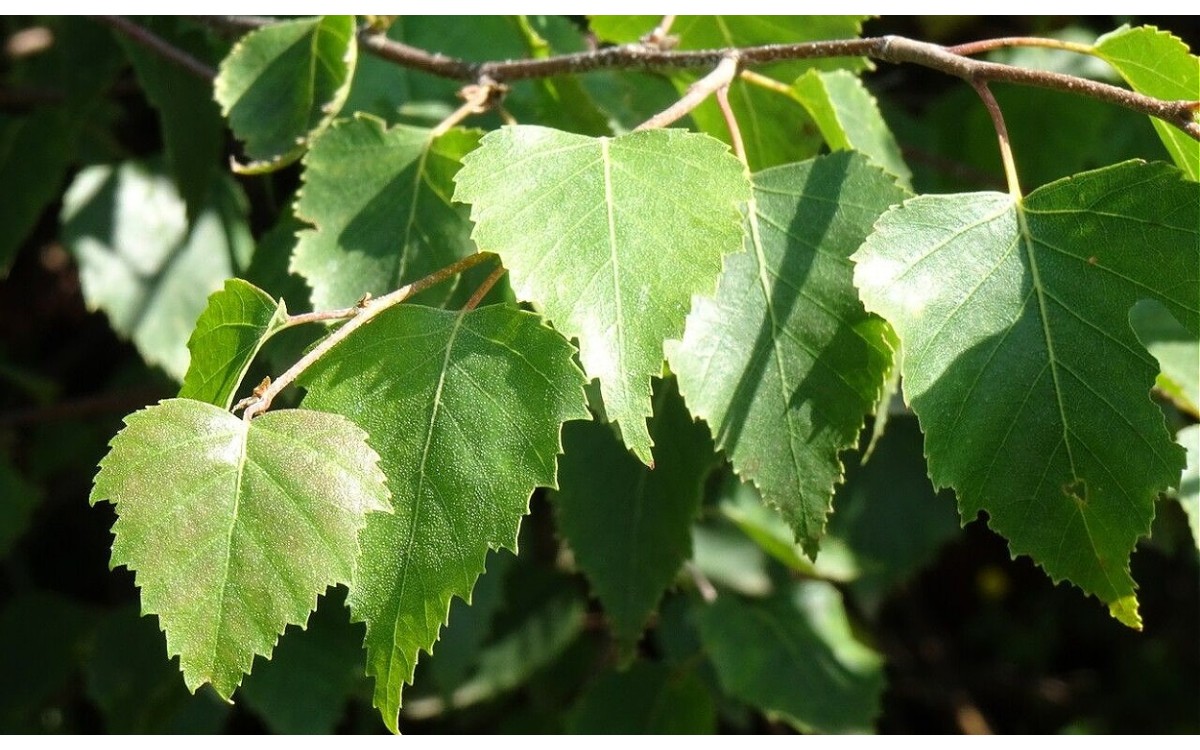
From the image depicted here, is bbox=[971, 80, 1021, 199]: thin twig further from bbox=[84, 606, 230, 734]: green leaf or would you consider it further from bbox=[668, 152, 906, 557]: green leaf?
bbox=[84, 606, 230, 734]: green leaf

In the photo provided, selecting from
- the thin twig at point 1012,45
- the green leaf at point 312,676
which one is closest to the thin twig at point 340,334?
the thin twig at point 1012,45

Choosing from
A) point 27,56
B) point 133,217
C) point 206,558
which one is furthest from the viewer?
point 27,56

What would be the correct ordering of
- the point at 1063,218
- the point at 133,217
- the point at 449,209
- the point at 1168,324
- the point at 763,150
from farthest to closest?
the point at 133,217 → the point at 1168,324 → the point at 763,150 → the point at 449,209 → the point at 1063,218

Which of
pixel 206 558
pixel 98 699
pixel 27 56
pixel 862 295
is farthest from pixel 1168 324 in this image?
pixel 27 56


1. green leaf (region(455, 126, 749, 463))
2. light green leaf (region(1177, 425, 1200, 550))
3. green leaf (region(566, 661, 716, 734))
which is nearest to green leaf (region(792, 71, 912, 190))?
green leaf (region(455, 126, 749, 463))

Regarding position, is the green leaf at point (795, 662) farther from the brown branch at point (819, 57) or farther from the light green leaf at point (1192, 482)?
the brown branch at point (819, 57)

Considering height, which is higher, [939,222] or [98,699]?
[939,222]
